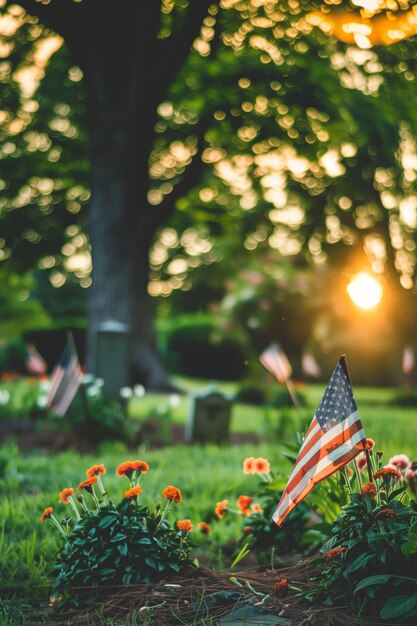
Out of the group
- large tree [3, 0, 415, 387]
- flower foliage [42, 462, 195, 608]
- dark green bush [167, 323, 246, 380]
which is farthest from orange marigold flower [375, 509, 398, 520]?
dark green bush [167, 323, 246, 380]

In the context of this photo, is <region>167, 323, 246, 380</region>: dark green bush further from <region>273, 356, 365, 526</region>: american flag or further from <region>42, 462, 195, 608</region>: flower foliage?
<region>273, 356, 365, 526</region>: american flag

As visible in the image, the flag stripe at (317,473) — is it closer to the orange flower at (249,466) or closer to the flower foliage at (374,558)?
the flower foliage at (374,558)

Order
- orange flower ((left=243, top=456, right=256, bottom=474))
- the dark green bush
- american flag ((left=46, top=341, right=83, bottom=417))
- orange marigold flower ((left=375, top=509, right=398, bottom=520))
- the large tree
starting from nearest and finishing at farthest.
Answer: orange marigold flower ((left=375, top=509, right=398, bottom=520)), orange flower ((left=243, top=456, right=256, bottom=474)), american flag ((left=46, top=341, right=83, bottom=417)), the large tree, the dark green bush

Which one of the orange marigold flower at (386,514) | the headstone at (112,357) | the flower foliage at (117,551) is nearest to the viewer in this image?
the orange marigold flower at (386,514)

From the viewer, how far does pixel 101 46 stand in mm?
10492

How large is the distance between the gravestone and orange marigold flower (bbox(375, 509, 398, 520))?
652 centimetres

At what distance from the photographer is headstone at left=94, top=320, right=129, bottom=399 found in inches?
383

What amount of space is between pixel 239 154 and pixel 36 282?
990 inches

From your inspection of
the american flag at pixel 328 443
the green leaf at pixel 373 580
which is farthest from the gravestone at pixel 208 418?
the green leaf at pixel 373 580

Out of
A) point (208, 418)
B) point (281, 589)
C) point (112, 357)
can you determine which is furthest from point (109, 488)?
point (112, 357)

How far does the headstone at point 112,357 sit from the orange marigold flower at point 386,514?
7.39 meters

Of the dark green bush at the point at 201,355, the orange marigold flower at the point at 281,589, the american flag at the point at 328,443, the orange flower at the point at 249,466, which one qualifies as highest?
the american flag at the point at 328,443

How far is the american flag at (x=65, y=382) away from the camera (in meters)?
6.50

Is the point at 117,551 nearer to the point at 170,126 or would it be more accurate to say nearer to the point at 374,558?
the point at 374,558
